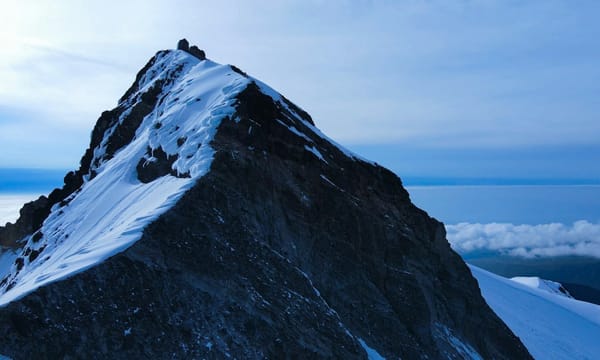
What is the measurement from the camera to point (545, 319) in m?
55.9

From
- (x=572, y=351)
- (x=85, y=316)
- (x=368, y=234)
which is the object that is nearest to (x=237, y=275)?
(x=85, y=316)

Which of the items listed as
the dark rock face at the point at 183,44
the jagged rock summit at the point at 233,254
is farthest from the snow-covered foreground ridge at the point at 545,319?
the dark rock face at the point at 183,44

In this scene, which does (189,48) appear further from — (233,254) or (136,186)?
(233,254)

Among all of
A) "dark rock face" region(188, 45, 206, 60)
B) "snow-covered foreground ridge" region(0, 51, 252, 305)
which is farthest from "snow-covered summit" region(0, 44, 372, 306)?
"dark rock face" region(188, 45, 206, 60)

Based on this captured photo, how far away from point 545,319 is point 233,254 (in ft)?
159

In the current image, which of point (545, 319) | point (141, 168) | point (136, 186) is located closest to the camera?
point (136, 186)

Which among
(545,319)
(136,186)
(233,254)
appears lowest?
(545,319)

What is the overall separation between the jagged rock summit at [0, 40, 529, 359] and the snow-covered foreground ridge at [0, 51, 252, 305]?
119 mm

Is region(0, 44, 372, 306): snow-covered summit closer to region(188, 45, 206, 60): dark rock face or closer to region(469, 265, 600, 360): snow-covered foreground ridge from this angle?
region(188, 45, 206, 60): dark rock face

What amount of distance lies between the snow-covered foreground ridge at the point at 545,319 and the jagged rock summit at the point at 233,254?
17195 mm

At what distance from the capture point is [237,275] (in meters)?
17.4

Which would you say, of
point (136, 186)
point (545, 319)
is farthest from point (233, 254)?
point (545, 319)

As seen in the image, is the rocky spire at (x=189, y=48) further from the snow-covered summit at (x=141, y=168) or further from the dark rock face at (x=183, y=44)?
the snow-covered summit at (x=141, y=168)

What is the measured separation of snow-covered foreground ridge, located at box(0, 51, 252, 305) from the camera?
1753cm
